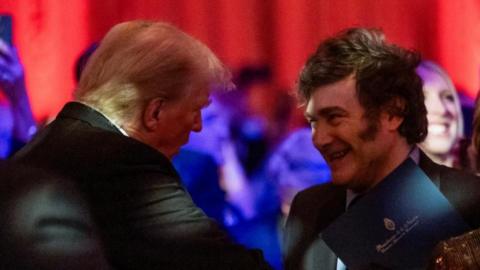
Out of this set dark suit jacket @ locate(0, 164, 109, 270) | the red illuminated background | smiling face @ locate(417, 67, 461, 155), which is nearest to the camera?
dark suit jacket @ locate(0, 164, 109, 270)

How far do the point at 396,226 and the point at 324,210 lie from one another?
9.5 inches

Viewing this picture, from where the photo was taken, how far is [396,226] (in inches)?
54.8

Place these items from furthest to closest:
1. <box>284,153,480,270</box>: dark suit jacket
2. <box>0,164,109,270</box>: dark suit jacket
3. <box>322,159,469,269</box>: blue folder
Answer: <box>284,153,480,270</box>: dark suit jacket
<box>322,159,469,269</box>: blue folder
<box>0,164,109,270</box>: dark suit jacket

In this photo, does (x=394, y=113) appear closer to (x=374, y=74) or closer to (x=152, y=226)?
(x=374, y=74)

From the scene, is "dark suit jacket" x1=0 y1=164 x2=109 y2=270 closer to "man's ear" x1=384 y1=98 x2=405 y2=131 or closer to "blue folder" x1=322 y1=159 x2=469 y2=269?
"blue folder" x1=322 y1=159 x2=469 y2=269

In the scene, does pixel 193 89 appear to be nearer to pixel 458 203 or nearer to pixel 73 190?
pixel 73 190

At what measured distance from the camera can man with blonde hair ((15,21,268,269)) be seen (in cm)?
111

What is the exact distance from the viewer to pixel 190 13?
2.02 meters

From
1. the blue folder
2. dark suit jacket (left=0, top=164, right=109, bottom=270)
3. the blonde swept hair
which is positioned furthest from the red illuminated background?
dark suit jacket (left=0, top=164, right=109, bottom=270)

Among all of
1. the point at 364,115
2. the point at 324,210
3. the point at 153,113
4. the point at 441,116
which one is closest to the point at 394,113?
the point at 364,115

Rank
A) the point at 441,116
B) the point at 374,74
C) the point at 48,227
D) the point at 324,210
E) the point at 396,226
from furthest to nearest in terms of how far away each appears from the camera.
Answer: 1. the point at 441,116
2. the point at 324,210
3. the point at 374,74
4. the point at 396,226
5. the point at 48,227

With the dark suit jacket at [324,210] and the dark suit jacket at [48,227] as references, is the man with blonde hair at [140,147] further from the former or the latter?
the dark suit jacket at [324,210]

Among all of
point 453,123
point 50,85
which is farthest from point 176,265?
point 453,123

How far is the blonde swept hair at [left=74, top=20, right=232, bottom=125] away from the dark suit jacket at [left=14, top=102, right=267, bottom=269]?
0.17 ft
